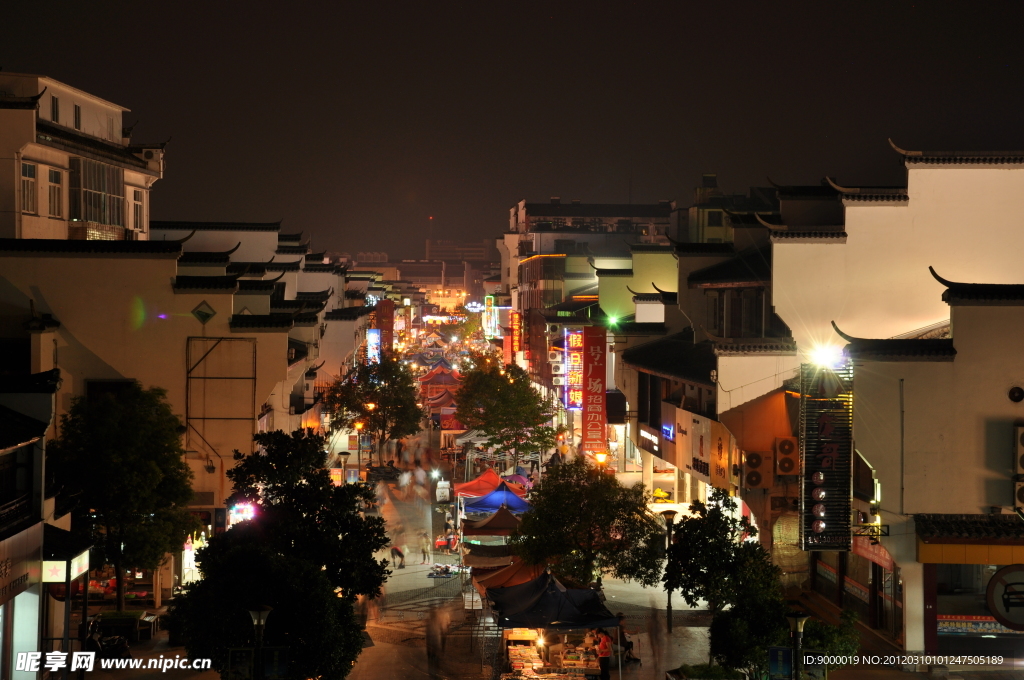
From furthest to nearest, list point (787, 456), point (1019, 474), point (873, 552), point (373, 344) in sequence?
point (373, 344) < point (787, 456) < point (873, 552) < point (1019, 474)

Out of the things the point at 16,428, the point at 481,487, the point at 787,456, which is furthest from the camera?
the point at 481,487

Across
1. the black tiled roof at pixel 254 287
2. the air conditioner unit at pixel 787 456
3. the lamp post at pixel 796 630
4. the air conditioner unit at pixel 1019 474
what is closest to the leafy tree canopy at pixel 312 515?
the lamp post at pixel 796 630

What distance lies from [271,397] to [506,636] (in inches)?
455

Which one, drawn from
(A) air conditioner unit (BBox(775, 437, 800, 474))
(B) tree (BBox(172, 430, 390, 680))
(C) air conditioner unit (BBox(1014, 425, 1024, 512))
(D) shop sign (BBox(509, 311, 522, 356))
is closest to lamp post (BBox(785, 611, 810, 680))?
(B) tree (BBox(172, 430, 390, 680))

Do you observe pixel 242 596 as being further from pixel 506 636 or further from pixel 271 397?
pixel 271 397

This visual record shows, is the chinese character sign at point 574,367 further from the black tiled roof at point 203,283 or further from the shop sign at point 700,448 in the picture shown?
the black tiled roof at point 203,283

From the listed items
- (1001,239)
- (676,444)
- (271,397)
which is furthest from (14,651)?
(1001,239)

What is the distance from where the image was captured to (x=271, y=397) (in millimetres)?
28984

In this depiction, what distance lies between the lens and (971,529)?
19625 mm

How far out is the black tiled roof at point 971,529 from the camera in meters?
19.4

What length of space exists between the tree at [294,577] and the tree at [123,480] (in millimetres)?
4512

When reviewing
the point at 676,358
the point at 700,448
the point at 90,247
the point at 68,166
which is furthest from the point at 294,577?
the point at 676,358

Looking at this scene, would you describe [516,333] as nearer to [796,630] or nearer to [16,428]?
[16,428]

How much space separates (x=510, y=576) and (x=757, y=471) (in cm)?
685
